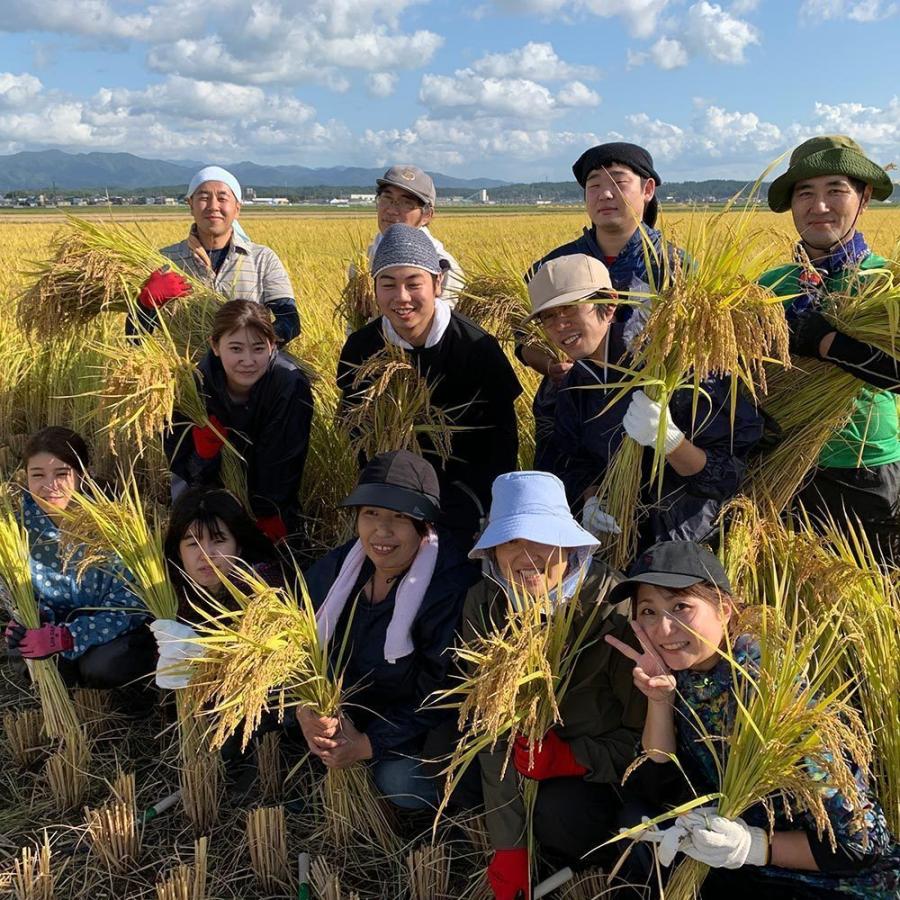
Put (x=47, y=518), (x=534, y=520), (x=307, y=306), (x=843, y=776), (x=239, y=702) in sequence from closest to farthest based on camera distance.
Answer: (x=843, y=776), (x=239, y=702), (x=534, y=520), (x=47, y=518), (x=307, y=306)

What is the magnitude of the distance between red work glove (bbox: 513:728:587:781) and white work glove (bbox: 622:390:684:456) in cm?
74

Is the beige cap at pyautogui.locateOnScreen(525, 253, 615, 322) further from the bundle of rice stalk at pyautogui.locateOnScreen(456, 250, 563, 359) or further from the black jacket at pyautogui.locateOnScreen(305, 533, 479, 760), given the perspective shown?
the black jacket at pyautogui.locateOnScreen(305, 533, 479, 760)

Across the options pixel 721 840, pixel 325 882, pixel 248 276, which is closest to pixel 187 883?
pixel 325 882

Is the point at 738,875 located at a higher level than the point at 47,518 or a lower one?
lower

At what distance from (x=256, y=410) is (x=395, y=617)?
115 cm

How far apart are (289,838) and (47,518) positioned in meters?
1.49

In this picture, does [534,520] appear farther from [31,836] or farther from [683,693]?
[31,836]

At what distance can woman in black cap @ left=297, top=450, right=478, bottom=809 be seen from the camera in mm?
1987

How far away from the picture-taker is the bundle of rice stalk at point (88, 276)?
312cm

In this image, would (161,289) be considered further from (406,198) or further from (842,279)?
(842,279)

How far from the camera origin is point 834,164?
7.14 ft

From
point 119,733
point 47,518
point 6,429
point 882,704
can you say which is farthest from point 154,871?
point 6,429

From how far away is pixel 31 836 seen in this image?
205cm

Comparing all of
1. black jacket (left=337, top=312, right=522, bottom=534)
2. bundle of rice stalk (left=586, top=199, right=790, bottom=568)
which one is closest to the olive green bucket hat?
bundle of rice stalk (left=586, top=199, right=790, bottom=568)
